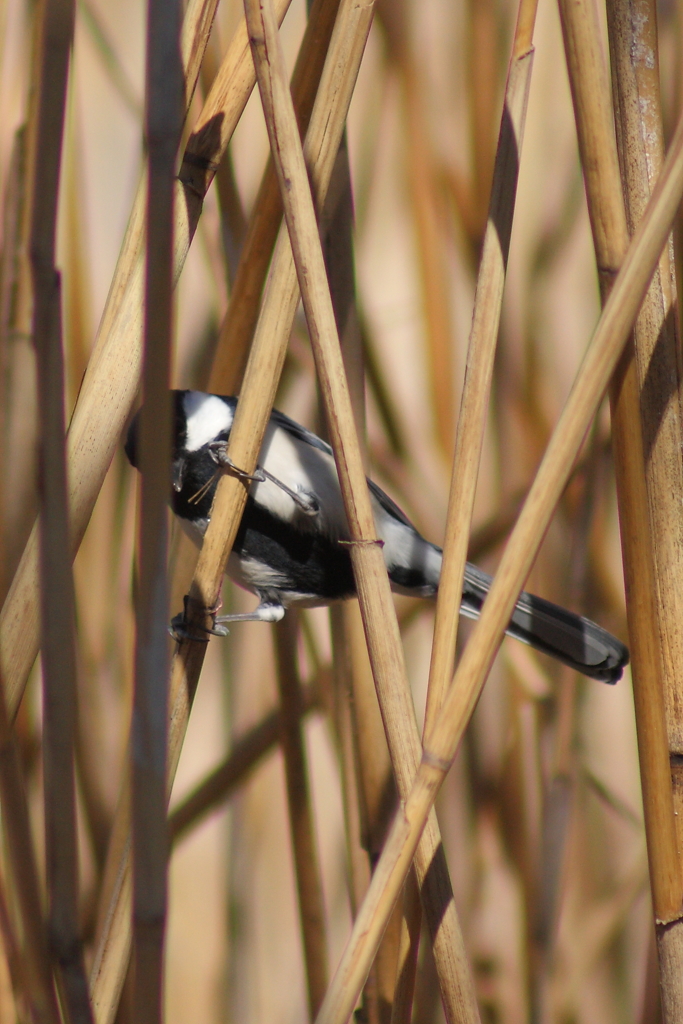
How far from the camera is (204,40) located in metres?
0.36

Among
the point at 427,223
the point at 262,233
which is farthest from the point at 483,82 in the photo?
the point at 262,233

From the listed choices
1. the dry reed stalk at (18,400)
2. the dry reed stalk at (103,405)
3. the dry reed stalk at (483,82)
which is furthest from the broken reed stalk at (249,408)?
the dry reed stalk at (483,82)

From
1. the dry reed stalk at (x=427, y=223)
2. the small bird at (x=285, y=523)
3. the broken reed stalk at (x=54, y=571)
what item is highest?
the dry reed stalk at (x=427, y=223)

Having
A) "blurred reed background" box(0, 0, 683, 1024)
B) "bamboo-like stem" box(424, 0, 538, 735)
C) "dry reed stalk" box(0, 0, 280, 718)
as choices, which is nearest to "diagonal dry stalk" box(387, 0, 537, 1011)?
"bamboo-like stem" box(424, 0, 538, 735)

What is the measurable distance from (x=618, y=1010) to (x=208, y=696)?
54 centimetres

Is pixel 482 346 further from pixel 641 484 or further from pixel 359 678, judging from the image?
pixel 359 678

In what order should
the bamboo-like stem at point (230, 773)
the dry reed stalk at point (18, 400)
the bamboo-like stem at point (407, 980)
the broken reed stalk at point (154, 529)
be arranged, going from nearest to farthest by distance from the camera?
the broken reed stalk at point (154, 529), the bamboo-like stem at point (407, 980), the dry reed stalk at point (18, 400), the bamboo-like stem at point (230, 773)

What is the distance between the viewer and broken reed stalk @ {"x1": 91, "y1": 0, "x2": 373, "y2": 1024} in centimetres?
33

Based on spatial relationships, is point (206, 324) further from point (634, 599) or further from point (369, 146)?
point (634, 599)

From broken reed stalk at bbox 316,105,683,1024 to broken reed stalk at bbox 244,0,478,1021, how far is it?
0.15ft

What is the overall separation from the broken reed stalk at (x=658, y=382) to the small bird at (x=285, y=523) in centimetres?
23

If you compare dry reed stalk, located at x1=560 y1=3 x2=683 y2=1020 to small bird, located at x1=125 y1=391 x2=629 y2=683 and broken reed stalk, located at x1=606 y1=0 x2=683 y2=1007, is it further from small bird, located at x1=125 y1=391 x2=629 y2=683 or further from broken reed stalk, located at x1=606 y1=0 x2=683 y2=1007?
small bird, located at x1=125 y1=391 x2=629 y2=683

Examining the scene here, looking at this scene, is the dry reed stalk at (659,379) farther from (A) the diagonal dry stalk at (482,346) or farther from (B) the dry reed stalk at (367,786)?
(B) the dry reed stalk at (367,786)

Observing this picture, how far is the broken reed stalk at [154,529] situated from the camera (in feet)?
0.60
